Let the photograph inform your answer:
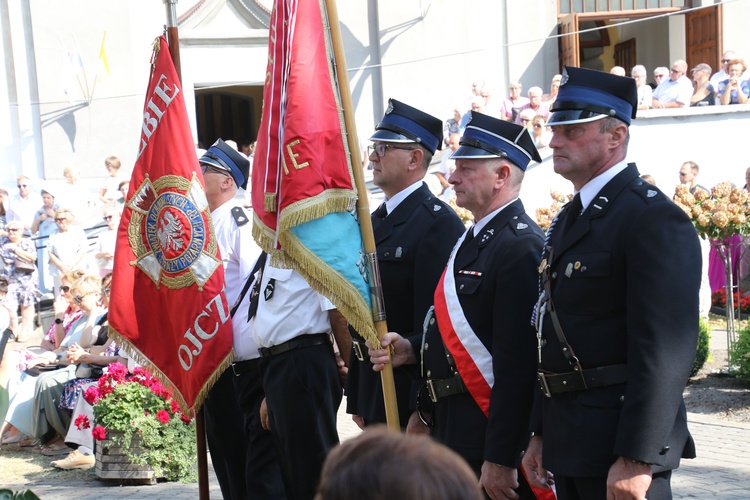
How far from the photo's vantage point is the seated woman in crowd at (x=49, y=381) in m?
8.97

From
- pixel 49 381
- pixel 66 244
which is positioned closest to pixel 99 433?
pixel 49 381

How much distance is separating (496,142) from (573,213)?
68 cm

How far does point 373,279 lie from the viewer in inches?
169

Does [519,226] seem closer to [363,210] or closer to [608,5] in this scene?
[363,210]

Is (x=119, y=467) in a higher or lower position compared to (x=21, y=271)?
lower

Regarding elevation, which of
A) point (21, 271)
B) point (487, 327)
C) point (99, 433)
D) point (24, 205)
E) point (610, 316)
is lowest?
point (99, 433)

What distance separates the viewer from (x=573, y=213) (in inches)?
137

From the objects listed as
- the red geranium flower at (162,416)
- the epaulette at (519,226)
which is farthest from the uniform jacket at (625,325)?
the red geranium flower at (162,416)

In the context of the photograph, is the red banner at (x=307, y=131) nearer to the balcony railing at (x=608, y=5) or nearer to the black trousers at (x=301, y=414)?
the black trousers at (x=301, y=414)

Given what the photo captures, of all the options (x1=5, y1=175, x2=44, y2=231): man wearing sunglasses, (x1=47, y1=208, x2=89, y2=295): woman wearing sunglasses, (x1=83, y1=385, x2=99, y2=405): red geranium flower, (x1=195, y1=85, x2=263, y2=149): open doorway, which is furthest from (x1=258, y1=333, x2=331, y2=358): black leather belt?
(x1=195, y1=85, x2=263, y2=149): open doorway

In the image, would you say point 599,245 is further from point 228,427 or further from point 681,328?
point 228,427

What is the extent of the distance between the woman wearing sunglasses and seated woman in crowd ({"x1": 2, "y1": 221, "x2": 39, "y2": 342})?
1.38 feet

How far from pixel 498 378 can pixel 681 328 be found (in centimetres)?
83

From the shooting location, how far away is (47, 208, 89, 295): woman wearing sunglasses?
47.0 feet
